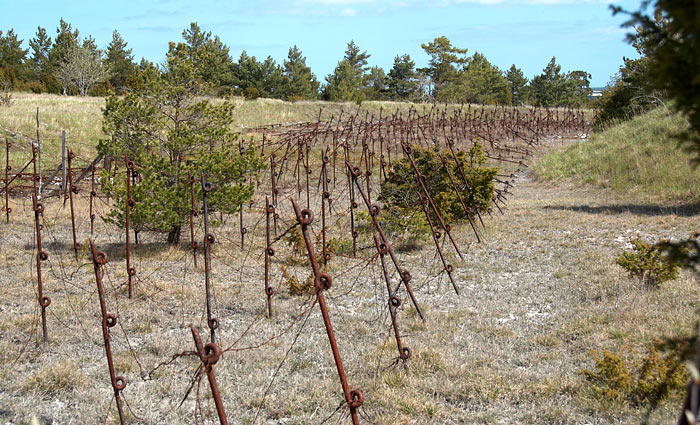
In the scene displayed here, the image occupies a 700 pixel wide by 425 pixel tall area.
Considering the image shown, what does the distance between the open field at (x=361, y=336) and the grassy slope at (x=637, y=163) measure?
3.11 m

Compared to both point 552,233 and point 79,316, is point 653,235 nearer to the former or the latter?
point 552,233

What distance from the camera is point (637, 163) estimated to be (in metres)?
13.7

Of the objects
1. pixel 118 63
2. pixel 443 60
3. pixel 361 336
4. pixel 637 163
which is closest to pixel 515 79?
pixel 443 60

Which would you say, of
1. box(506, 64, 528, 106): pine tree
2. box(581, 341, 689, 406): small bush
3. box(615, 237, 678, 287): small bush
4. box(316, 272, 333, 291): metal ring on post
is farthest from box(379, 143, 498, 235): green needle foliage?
box(506, 64, 528, 106): pine tree

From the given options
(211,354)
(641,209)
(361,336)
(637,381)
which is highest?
(211,354)

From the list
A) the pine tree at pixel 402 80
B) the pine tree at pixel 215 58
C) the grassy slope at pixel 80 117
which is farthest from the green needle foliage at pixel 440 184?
the pine tree at pixel 402 80

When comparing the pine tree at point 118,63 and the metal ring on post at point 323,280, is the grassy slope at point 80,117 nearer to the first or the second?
the metal ring on post at point 323,280

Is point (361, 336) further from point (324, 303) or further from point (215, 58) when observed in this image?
point (215, 58)

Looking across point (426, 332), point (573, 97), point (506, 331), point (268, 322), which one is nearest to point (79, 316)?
point (268, 322)

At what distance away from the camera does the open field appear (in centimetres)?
390

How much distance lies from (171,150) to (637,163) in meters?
11.0

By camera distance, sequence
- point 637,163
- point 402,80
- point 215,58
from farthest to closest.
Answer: point 402,80
point 215,58
point 637,163

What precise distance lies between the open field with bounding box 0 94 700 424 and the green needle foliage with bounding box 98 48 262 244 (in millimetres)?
876

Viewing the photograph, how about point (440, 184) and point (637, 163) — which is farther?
point (637, 163)
